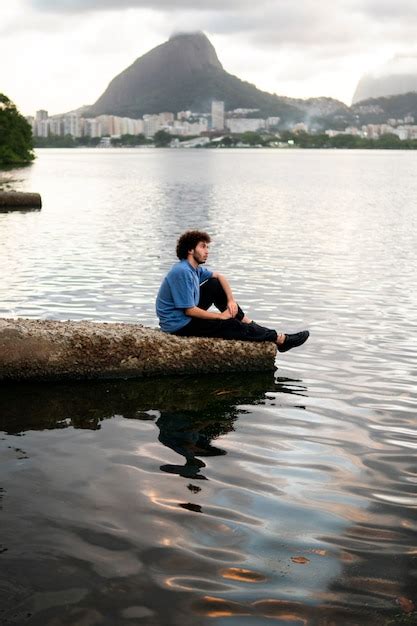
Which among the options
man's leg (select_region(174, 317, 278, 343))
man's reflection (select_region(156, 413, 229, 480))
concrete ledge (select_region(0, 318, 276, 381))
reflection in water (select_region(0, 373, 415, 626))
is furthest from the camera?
man's leg (select_region(174, 317, 278, 343))

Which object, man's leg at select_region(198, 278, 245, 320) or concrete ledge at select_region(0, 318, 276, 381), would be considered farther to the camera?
man's leg at select_region(198, 278, 245, 320)

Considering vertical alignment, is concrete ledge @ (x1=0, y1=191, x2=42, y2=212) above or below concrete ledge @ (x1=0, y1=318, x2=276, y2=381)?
above

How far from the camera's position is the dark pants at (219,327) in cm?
1040

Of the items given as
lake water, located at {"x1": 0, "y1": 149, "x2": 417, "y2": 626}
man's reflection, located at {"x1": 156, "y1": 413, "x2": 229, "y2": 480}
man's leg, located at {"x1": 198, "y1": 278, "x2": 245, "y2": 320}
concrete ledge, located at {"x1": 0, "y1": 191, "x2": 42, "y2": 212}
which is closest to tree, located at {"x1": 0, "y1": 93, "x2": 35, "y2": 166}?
concrete ledge, located at {"x1": 0, "y1": 191, "x2": 42, "y2": 212}

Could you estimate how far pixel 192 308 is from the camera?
33.7 ft

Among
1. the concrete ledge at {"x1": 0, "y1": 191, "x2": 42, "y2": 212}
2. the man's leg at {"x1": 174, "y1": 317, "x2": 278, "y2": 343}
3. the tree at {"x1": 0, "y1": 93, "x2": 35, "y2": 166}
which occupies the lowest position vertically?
the man's leg at {"x1": 174, "y1": 317, "x2": 278, "y2": 343}

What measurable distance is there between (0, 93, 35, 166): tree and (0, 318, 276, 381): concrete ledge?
3562 inches

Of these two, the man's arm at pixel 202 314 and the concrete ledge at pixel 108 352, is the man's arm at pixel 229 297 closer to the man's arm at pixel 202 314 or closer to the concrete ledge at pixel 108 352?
the man's arm at pixel 202 314

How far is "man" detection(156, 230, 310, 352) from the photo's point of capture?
10.3m

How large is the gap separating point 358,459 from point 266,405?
1.90 m

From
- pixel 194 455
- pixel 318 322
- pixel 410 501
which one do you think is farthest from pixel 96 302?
pixel 410 501

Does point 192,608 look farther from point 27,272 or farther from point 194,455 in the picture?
point 27,272

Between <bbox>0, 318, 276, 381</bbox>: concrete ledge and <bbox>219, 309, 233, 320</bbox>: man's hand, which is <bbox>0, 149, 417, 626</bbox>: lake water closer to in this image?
<bbox>0, 318, 276, 381</bbox>: concrete ledge

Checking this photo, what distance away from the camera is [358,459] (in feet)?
24.3
